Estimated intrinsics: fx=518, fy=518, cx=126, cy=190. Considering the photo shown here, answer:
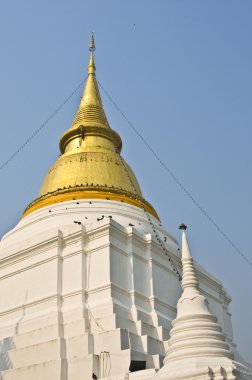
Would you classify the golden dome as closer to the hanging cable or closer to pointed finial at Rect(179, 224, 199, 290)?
the hanging cable

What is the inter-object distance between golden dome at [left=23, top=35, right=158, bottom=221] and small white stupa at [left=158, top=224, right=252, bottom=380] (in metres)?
8.09

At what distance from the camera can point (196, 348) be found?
11445 mm

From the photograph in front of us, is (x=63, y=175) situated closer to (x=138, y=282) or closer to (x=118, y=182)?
(x=118, y=182)

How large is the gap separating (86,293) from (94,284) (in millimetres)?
371

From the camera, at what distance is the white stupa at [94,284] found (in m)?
13.7

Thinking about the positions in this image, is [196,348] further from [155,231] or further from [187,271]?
[155,231]

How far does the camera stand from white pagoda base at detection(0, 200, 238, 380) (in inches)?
553

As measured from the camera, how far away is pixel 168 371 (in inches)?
444

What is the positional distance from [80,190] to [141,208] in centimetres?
255

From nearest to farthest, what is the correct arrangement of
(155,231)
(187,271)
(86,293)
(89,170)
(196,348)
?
1. (196,348)
2. (187,271)
3. (86,293)
4. (155,231)
5. (89,170)

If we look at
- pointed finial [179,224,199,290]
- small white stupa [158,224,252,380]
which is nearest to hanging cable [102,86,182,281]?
pointed finial [179,224,199,290]

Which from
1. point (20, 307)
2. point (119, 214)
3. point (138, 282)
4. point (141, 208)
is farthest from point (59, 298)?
point (141, 208)

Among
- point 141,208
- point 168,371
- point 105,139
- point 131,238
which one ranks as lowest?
point 168,371

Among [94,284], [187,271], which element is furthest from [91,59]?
[187,271]
